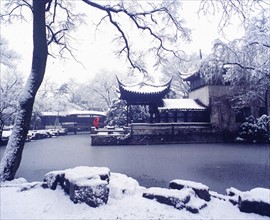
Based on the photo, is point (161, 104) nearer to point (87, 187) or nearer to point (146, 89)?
point (146, 89)

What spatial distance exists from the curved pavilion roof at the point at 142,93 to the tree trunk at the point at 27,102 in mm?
14842

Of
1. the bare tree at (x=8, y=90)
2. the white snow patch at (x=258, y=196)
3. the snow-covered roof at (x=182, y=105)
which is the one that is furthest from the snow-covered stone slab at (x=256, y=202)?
the bare tree at (x=8, y=90)

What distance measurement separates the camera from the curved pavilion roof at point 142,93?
21.3 meters

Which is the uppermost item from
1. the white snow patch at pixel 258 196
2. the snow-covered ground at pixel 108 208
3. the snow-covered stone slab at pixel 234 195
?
the white snow patch at pixel 258 196

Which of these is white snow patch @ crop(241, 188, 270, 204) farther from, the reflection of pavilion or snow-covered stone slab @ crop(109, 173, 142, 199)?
the reflection of pavilion

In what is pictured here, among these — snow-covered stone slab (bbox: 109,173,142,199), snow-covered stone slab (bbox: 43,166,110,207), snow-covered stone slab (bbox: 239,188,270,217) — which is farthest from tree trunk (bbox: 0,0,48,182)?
snow-covered stone slab (bbox: 239,188,270,217)

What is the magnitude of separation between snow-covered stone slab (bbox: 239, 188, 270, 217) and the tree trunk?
5.16 metres

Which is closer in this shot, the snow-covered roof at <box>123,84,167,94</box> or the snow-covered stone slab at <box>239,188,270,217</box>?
the snow-covered stone slab at <box>239,188,270,217</box>

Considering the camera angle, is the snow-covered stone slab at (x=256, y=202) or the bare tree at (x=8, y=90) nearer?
the snow-covered stone slab at (x=256, y=202)

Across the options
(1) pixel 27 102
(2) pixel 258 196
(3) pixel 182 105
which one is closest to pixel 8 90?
(3) pixel 182 105

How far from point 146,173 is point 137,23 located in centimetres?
534

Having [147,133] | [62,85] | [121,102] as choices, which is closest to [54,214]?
[147,133]

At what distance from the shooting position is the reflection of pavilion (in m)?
21.7

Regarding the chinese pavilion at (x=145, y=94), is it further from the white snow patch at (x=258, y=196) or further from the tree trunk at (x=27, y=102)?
the white snow patch at (x=258, y=196)
